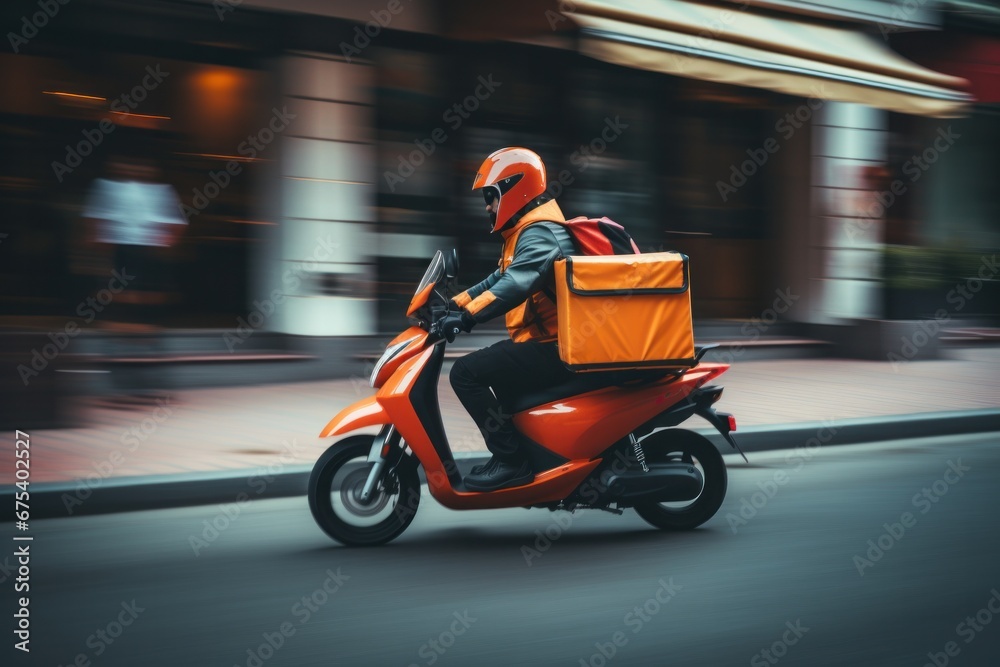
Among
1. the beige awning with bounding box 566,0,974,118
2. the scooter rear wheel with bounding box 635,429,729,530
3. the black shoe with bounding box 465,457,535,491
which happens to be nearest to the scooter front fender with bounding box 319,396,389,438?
the black shoe with bounding box 465,457,535,491

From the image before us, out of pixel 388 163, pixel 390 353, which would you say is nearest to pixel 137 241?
pixel 388 163

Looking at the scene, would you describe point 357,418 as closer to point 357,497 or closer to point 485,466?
point 357,497

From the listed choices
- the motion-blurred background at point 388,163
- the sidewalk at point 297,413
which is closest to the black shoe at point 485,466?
the sidewalk at point 297,413

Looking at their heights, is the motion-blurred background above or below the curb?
above

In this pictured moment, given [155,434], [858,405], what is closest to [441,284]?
[155,434]

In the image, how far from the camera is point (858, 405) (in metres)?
9.62

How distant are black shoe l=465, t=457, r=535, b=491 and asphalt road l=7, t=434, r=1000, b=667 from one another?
0.30 metres

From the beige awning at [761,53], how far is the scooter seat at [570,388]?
6.07 metres

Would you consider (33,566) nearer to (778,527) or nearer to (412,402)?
(412,402)

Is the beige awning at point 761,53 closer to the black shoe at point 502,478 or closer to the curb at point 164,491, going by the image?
the curb at point 164,491

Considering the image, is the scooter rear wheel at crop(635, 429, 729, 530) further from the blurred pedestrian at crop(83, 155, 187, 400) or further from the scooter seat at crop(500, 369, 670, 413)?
the blurred pedestrian at crop(83, 155, 187, 400)

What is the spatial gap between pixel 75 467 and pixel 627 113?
8.59 m

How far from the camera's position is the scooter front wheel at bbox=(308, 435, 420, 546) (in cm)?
512

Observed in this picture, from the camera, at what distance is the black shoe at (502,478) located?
5.21 metres
